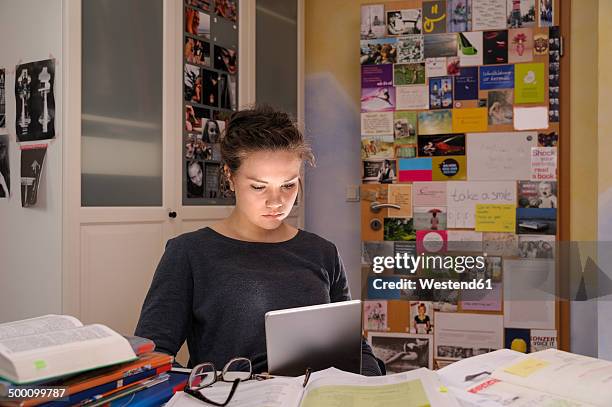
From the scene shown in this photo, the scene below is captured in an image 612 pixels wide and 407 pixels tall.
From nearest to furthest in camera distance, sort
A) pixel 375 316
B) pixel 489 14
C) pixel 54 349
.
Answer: pixel 54 349, pixel 489 14, pixel 375 316

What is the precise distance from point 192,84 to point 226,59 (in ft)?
1.02

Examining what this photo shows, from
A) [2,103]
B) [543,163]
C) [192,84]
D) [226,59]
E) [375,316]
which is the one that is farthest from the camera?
[375,316]

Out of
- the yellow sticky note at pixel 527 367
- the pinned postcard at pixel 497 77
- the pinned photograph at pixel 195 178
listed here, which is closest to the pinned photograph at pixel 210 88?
the pinned photograph at pixel 195 178

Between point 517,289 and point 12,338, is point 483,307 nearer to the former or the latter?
point 517,289

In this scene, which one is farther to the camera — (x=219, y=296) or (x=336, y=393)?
(x=219, y=296)

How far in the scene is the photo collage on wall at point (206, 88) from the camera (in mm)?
2582

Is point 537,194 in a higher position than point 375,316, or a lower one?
higher

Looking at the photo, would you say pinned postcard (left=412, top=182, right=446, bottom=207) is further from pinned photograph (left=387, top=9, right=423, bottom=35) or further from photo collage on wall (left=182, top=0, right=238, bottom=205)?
photo collage on wall (left=182, top=0, right=238, bottom=205)

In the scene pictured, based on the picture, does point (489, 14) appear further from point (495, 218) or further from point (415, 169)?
point (495, 218)

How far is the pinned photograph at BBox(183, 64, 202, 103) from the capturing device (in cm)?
257

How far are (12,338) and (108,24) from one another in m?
1.65

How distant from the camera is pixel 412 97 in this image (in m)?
3.26

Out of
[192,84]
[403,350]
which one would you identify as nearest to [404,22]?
[192,84]

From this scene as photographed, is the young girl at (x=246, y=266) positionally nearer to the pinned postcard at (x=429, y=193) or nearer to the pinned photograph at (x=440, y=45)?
the pinned postcard at (x=429, y=193)
